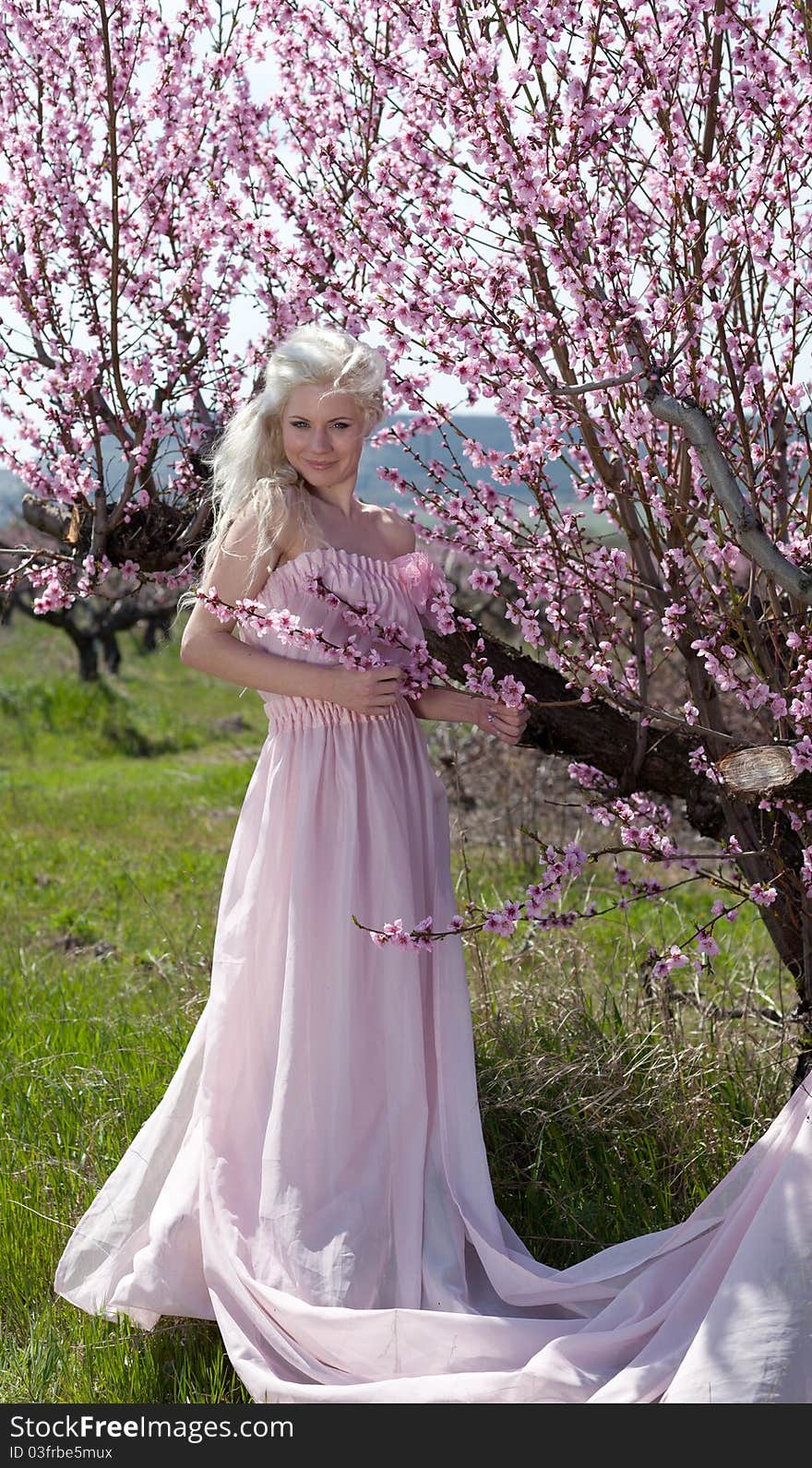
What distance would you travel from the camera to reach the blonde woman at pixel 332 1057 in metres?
2.79

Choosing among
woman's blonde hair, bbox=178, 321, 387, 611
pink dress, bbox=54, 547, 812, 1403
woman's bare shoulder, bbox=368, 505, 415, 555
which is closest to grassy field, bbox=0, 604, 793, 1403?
pink dress, bbox=54, 547, 812, 1403

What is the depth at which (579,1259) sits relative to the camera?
3.30m

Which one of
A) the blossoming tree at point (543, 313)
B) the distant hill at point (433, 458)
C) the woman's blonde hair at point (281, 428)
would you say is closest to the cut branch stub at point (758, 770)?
the blossoming tree at point (543, 313)

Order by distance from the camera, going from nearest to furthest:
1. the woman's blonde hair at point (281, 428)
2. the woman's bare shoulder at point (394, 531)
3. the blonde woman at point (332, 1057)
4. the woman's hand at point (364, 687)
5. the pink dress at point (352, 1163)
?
the pink dress at point (352, 1163) < the blonde woman at point (332, 1057) < the woman's hand at point (364, 687) < the woman's blonde hair at point (281, 428) < the woman's bare shoulder at point (394, 531)

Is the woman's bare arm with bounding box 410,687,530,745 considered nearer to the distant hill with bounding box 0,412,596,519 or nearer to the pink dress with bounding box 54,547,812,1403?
the pink dress with bounding box 54,547,812,1403

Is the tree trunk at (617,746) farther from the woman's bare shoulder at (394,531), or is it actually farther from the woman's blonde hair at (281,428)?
the woman's blonde hair at (281,428)

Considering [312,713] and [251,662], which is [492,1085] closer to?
[312,713]

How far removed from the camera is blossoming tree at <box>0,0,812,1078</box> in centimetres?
286

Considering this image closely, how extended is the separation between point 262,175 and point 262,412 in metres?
0.82

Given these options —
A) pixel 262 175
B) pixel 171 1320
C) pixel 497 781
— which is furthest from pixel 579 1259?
pixel 497 781

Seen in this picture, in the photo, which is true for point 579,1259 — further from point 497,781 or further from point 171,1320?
point 497,781

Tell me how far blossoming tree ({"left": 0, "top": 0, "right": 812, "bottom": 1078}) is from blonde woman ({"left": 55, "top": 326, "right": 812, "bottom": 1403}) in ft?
0.50

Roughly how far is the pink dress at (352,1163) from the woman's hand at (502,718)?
0.18 metres

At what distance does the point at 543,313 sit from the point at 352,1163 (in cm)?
184
